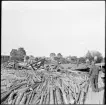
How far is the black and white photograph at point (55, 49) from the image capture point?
2057 mm

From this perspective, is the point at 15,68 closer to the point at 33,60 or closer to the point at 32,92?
the point at 33,60

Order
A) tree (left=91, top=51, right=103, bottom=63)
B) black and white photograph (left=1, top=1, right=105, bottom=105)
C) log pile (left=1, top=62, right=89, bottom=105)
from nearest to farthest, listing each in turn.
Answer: log pile (left=1, top=62, right=89, bottom=105) < black and white photograph (left=1, top=1, right=105, bottom=105) < tree (left=91, top=51, right=103, bottom=63)

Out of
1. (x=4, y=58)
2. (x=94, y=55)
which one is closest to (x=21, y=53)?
(x=4, y=58)

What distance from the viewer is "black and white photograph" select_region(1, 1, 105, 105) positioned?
206 cm

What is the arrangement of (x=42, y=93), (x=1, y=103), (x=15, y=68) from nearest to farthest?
1. (x=1, y=103)
2. (x=42, y=93)
3. (x=15, y=68)

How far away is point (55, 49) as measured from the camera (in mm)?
2211

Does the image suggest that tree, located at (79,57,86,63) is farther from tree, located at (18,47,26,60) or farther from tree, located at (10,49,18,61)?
tree, located at (10,49,18,61)

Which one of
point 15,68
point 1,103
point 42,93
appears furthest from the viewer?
point 15,68

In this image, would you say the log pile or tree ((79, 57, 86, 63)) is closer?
the log pile

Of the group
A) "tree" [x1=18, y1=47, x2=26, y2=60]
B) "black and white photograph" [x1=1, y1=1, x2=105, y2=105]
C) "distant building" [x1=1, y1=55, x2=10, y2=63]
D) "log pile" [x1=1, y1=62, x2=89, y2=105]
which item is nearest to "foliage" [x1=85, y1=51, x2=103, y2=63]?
"black and white photograph" [x1=1, y1=1, x2=105, y2=105]

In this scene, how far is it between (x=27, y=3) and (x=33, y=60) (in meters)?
0.81

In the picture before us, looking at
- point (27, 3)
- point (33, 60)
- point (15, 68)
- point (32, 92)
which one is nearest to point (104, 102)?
point (32, 92)

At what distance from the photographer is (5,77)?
2.03 metres

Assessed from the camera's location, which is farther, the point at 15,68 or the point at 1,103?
the point at 15,68
